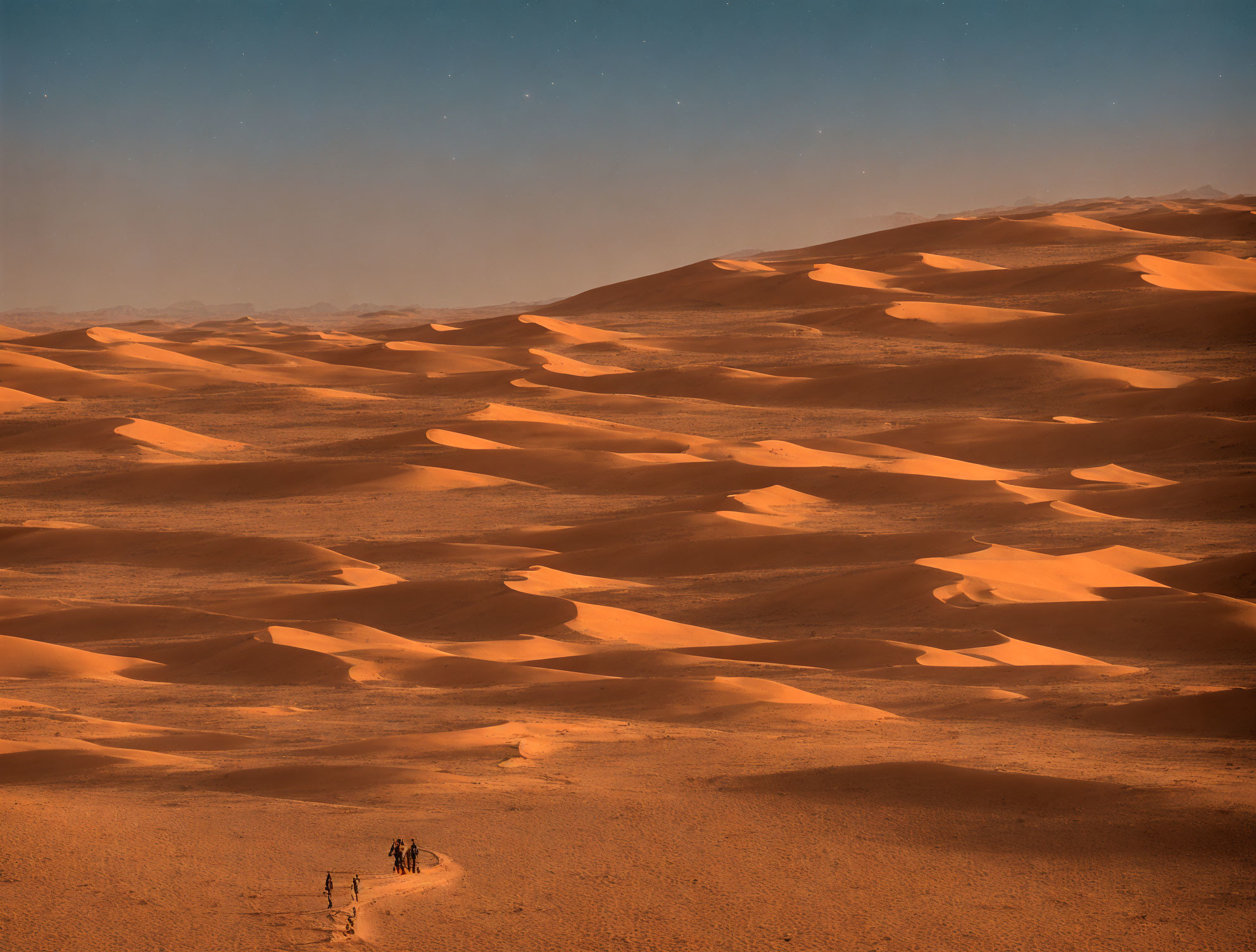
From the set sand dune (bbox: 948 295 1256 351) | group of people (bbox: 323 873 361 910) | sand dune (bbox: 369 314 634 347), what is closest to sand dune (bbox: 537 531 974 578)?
group of people (bbox: 323 873 361 910)

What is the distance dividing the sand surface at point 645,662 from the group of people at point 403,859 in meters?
0.05

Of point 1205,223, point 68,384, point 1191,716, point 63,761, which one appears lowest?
point 68,384

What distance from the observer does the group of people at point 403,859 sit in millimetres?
4922

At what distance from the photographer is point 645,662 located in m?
9.88

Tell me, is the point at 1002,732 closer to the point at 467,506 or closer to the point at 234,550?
the point at 234,550

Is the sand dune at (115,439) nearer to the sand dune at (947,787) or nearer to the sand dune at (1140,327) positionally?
the sand dune at (1140,327)

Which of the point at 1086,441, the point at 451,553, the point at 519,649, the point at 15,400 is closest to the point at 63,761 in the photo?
the point at 519,649

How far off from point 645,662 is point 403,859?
500cm

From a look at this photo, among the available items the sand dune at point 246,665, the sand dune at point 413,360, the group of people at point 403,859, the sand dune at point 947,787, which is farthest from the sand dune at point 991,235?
the group of people at point 403,859

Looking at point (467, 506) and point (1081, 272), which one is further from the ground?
point (1081, 272)

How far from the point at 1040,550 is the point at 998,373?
50.3 feet

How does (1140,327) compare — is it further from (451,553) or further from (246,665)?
(246,665)

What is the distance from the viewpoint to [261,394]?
1210 inches

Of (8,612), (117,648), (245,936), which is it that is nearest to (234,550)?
(8,612)
